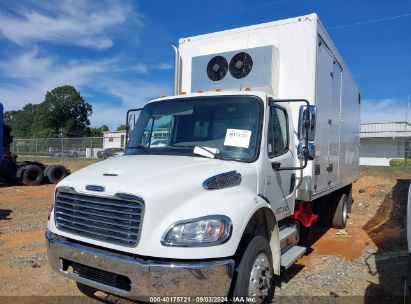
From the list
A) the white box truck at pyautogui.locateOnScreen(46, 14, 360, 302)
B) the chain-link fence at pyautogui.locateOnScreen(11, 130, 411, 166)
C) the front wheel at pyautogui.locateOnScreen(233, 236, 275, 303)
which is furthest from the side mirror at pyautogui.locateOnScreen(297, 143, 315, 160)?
the chain-link fence at pyautogui.locateOnScreen(11, 130, 411, 166)

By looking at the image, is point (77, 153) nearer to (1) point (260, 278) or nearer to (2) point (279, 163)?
(2) point (279, 163)

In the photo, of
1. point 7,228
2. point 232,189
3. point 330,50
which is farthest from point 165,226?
point 7,228

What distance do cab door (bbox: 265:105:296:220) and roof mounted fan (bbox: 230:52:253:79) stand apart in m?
0.99

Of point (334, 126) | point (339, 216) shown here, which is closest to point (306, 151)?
point (334, 126)

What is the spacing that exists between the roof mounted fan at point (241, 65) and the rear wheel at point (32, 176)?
564 inches

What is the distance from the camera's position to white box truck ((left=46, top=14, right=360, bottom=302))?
3.40m

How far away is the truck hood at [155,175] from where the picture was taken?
355 centimetres

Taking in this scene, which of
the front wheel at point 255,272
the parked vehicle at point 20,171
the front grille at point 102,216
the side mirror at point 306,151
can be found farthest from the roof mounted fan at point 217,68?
the parked vehicle at point 20,171

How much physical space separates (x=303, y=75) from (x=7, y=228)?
7.04 m

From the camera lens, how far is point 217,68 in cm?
617

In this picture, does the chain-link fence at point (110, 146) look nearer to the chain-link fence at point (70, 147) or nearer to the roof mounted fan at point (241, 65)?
the chain-link fence at point (70, 147)

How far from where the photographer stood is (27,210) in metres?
11.2

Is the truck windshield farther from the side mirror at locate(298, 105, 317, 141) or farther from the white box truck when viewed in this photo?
the side mirror at locate(298, 105, 317, 141)

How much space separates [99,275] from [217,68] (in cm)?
367
